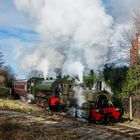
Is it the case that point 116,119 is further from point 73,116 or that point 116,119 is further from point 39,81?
point 39,81

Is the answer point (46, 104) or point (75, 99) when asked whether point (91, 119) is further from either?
point (46, 104)

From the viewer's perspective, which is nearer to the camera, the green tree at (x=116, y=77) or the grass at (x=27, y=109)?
the grass at (x=27, y=109)

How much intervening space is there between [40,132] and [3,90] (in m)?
31.5

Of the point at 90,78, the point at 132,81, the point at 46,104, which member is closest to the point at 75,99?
the point at 132,81

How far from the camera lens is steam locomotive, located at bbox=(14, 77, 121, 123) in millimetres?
22500

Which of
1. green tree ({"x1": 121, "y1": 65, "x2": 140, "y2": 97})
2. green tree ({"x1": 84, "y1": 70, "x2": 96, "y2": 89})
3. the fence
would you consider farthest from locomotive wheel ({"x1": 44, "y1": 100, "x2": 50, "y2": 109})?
the fence

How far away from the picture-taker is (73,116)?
25.0 m

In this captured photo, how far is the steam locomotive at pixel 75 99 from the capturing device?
886 inches

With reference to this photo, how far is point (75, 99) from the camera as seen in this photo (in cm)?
2483

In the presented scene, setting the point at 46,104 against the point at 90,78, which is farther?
the point at 90,78

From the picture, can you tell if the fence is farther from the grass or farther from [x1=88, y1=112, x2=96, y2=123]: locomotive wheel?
the grass

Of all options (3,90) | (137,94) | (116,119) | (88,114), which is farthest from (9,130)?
(3,90)

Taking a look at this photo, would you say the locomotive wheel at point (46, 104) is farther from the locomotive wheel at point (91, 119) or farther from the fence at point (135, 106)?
the locomotive wheel at point (91, 119)


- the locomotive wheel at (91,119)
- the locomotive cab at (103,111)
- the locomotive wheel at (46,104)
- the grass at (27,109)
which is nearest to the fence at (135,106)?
Result: the locomotive cab at (103,111)
